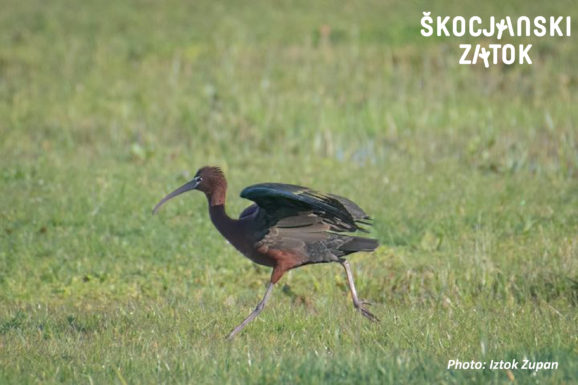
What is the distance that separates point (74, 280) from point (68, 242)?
0.67m

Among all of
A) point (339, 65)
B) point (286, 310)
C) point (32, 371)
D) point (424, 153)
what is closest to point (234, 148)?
point (424, 153)

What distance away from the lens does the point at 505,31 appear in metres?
17.1

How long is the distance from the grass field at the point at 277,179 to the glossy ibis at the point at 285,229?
414 mm

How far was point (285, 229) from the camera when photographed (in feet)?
22.6

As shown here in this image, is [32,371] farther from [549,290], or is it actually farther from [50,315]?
[549,290]

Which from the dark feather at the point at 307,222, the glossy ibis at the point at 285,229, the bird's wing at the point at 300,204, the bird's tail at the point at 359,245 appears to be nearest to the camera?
the bird's wing at the point at 300,204

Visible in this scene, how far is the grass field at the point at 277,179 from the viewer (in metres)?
6.18

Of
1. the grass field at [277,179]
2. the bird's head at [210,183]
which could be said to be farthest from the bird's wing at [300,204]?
the grass field at [277,179]

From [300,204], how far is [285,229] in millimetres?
325

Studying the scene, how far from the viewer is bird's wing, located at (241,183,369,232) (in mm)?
6363

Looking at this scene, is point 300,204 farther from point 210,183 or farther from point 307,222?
point 210,183

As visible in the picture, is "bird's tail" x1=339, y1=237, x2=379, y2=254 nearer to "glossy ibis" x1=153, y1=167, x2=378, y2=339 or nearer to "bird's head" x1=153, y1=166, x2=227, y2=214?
"glossy ibis" x1=153, y1=167, x2=378, y2=339

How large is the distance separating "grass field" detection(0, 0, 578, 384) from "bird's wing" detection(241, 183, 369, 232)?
68cm

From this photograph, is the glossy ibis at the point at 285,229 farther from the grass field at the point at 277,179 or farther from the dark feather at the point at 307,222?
the grass field at the point at 277,179
